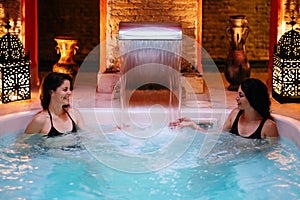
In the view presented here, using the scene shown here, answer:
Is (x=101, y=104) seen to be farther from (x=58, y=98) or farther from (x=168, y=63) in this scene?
(x=58, y=98)

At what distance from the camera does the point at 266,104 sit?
660 cm

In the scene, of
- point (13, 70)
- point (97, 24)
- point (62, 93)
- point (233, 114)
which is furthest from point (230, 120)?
point (97, 24)

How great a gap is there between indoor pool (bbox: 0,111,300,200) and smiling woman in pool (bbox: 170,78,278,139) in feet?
0.30

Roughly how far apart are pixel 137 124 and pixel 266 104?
1.49m

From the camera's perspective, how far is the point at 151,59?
859 centimetres

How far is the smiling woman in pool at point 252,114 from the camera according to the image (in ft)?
21.4

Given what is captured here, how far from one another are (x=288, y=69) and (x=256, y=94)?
6.38 ft

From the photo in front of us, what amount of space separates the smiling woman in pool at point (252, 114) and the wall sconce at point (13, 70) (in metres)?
2.57

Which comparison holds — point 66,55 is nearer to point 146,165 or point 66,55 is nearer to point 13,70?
point 13,70

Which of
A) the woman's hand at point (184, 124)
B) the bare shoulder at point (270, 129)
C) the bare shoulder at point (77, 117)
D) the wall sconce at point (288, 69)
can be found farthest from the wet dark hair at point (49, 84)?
the wall sconce at point (288, 69)

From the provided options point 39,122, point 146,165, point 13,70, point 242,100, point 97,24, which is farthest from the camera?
point 97,24

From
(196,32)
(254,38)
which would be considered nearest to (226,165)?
(196,32)

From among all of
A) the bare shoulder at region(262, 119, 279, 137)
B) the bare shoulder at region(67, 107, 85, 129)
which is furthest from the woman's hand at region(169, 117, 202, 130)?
the bare shoulder at region(67, 107, 85, 129)

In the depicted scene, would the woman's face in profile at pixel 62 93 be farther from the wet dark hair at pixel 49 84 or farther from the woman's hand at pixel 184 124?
the woman's hand at pixel 184 124
